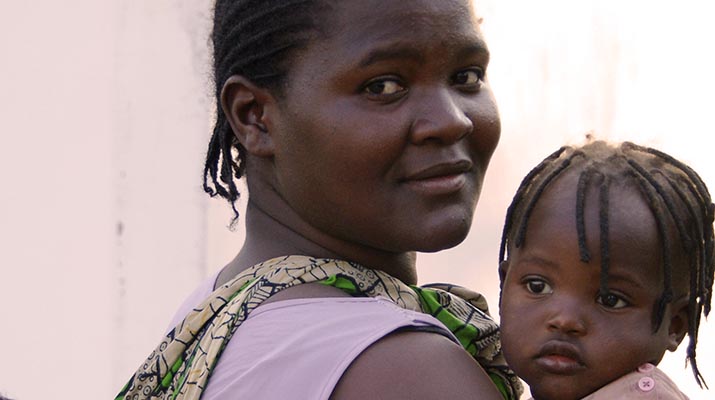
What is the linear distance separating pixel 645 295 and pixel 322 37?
648mm

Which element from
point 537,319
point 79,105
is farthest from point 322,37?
point 79,105

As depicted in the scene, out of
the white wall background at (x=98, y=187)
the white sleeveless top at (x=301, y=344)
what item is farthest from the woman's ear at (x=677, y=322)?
the white wall background at (x=98, y=187)

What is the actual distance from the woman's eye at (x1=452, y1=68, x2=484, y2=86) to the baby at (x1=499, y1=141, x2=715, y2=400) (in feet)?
0.72

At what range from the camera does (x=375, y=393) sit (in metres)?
1.83

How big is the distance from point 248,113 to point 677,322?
2.58 ft

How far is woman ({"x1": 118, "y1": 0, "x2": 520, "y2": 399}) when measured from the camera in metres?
1.90

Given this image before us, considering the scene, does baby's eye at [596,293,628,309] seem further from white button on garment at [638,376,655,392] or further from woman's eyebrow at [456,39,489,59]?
woman's eyebrow at [456,39,489,59]

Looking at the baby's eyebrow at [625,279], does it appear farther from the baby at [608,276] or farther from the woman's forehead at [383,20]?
the woman's forehead at [383,20]

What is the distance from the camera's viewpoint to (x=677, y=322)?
2.14 meters

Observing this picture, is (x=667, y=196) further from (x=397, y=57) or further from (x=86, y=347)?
(x=86, y=347)

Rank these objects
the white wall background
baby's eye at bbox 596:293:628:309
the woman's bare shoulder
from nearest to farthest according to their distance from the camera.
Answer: the woman's bare shoulder, baby's eye at bbox 596:293:628:309, the white wall background

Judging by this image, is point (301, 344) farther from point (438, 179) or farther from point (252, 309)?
point (438, 179)

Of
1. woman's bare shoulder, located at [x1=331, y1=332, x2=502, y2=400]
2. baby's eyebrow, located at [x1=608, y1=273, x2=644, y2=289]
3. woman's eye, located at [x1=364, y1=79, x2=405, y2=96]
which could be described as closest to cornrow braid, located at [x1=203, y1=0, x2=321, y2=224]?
woman's eye, located at [x1=364, y1=79, x2=405, y2=96]

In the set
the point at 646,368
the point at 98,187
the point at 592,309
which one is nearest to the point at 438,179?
the point at 592,309
